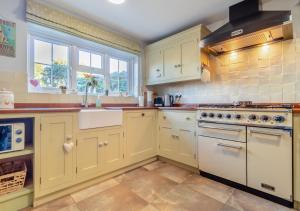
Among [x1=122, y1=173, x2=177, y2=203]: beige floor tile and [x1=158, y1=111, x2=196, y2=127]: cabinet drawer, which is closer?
[x1=122, y1=173, x2=177, y2=203]: beige floor tile

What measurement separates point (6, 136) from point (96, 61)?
1.74 metres

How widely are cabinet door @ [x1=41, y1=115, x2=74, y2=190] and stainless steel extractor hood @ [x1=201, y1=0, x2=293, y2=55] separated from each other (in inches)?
80.9

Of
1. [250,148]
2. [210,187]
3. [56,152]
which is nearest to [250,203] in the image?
[210,187]

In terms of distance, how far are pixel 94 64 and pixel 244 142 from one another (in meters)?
2.48

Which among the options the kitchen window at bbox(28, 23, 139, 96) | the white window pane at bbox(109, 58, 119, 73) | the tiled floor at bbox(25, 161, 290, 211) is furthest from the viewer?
the white window pane at bbox(109, 58, 119, 73)

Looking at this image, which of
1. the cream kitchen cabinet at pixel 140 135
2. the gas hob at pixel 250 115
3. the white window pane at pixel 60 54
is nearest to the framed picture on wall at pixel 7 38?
the white window pane at pixel 60 54

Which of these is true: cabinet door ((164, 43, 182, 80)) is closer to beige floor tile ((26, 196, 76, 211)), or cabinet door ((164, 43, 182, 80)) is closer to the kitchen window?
the kitchen window

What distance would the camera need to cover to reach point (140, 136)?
2.48 metres

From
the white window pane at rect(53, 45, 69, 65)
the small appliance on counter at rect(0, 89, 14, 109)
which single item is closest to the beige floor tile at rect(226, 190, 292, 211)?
the small appliance on counter at rect(0, 89, 14, 109)

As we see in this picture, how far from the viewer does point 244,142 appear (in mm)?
1754

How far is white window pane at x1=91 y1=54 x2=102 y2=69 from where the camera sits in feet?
8.99

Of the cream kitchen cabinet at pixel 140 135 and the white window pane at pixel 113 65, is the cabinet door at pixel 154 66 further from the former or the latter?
the cream kitchen cabinet at pixel 140 135

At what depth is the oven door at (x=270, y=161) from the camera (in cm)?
148

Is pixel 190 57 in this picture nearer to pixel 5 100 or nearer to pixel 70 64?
pixel 70 64
